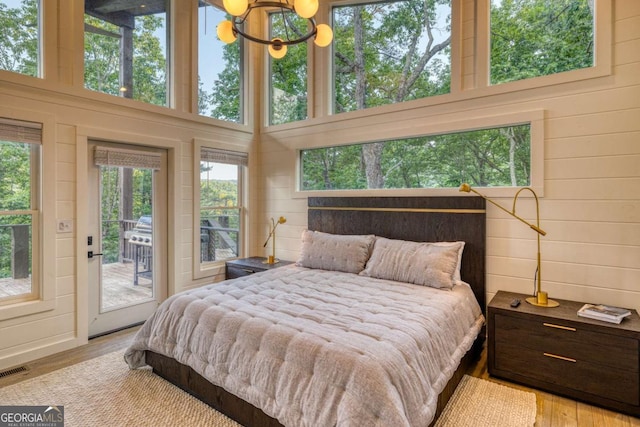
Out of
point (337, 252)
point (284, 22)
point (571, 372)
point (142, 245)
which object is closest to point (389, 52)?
point (284, 22)

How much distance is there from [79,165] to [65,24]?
1.26 meters

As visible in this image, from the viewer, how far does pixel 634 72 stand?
8.45ft

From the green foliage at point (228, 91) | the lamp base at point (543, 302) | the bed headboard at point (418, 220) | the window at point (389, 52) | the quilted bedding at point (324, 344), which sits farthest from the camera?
the green foliage at point (228, 91)

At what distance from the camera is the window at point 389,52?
353cm

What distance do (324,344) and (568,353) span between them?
1807 mm

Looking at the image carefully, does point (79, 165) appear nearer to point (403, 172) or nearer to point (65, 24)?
point (65, 24)

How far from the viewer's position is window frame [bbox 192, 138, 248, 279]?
4172 millimetres

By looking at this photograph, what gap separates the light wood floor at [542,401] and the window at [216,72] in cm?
286

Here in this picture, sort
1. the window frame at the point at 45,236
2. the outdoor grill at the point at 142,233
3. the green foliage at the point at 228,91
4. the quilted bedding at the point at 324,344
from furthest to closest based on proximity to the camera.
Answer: the green foliage at the point at 228,91
the outdoor grill at the point at 142,233
the window frame at the point at 45,236
the quilted bedding at the point at 324,344

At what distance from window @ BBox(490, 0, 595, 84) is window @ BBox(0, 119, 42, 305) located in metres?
4.19

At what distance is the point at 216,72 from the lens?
175 inches

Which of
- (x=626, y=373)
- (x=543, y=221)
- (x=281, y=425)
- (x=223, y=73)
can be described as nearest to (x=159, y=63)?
(x=223, y=73)

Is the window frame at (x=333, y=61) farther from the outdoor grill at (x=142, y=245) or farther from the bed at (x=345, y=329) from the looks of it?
the outdoor grill at (x=142, y=245)

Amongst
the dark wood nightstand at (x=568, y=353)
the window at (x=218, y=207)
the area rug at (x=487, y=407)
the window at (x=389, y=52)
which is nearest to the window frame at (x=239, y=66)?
the window at (x=218, y=207)
